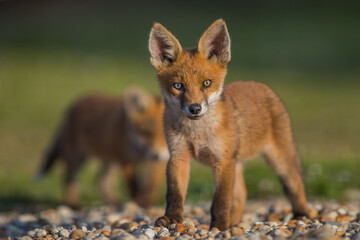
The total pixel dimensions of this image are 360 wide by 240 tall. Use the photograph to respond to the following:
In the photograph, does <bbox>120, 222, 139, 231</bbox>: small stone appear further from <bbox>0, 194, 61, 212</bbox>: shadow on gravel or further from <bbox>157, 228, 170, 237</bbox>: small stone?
<bbox>0, 194, 61, 212</bbox>: shadow on gravel

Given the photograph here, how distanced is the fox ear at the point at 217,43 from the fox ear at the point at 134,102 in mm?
4231

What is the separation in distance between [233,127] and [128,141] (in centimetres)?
412

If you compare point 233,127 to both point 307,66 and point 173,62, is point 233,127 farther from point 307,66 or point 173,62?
point 307,66

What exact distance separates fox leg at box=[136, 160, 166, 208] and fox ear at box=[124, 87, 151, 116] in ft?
2.98

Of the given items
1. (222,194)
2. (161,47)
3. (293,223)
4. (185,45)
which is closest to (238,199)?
(293,223)

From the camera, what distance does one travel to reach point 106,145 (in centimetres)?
880

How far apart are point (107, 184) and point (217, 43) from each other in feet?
16.4

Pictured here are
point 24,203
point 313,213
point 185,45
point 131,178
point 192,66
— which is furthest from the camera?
point 185,45

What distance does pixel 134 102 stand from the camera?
8789mm

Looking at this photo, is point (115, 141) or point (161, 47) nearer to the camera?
point (161, 47)

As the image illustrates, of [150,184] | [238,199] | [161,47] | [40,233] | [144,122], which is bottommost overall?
[40,233]

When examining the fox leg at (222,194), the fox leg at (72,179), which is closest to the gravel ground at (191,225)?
the fox leg at (222,194)

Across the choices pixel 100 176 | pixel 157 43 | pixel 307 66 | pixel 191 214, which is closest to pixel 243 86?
pixel 157 43

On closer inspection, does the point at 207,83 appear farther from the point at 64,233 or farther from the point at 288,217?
the point at 288,217
